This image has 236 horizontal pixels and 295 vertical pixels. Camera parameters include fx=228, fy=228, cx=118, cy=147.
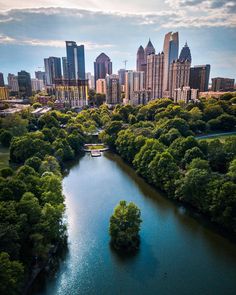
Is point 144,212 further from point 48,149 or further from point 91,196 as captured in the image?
point 48,149

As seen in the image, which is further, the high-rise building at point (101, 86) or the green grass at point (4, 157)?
the high-rise building at point (101, 86)

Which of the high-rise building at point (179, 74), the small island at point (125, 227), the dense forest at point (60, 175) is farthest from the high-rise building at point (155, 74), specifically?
the small island at point (125, 227)

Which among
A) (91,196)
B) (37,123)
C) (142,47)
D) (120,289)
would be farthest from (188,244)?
(142,47)

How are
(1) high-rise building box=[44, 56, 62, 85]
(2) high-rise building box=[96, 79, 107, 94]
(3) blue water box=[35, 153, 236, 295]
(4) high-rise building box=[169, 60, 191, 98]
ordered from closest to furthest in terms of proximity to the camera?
(3) blue water box=[35, 153, 236, 295] < (4) high-rise building box=[169, 60, 191, 98] < (2) high-rise building box=[96, 79, 107, 94] < (1) high-rise building box=[44, 56, 62, 85]

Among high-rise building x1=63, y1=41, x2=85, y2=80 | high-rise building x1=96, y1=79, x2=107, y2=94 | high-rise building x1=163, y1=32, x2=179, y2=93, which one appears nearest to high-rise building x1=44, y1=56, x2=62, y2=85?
high-rise building x1=63, y1=41, x2=85, y2=80

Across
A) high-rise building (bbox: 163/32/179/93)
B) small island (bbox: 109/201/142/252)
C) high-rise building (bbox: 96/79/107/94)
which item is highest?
high-rise building (bbox: 163/32/179/93)

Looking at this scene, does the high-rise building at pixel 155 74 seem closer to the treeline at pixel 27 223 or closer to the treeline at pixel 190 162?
the treeline at pixel 190 162

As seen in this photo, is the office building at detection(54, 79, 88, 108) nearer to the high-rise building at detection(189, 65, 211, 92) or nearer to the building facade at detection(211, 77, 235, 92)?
the high-rise building at detection(189, 65, 211, 92)
